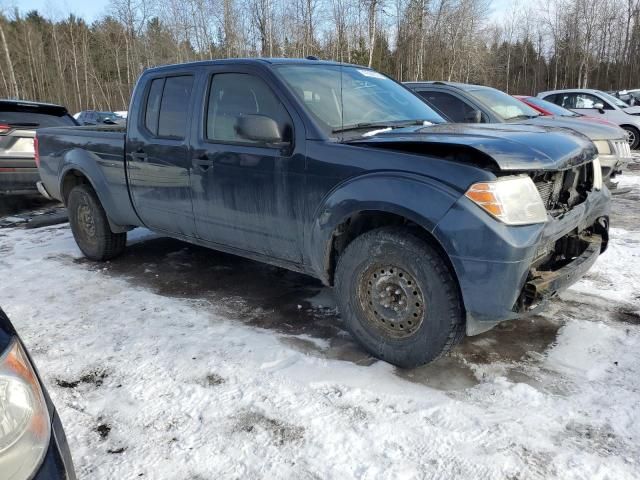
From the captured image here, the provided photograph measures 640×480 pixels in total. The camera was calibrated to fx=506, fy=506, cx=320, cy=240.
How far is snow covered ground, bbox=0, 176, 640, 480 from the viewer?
7.38ft

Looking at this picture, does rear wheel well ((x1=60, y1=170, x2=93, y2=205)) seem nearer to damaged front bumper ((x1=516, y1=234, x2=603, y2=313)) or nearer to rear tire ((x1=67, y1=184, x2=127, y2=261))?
rear tire ((x1=67, y1=184, x2=127, y2=261))

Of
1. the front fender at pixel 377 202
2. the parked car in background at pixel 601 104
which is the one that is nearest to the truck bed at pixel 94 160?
the front fender at pixel 377 202

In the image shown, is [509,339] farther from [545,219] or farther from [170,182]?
[170,182]

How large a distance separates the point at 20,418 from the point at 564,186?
293 cm

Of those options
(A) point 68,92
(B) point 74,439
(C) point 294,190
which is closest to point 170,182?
(C) point 294,190

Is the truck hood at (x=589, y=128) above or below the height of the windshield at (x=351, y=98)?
below

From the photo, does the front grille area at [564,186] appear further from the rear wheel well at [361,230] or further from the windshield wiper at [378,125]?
the windshield wiper at [378,125]

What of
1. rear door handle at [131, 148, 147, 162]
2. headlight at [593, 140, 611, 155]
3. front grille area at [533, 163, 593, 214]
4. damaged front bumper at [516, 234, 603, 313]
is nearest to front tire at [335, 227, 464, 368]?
damaged front bumper at [516, 234, 603, 313]

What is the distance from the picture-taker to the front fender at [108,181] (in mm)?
4719

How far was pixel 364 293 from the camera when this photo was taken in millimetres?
3066

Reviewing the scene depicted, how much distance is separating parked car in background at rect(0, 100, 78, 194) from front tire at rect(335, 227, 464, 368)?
6.55 meters

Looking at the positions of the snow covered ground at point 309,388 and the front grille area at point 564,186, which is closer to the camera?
the snow covered ground at point 309,388

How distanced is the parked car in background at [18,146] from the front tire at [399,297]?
6.55 m

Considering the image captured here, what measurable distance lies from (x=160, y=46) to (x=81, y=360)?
38.7 meters
